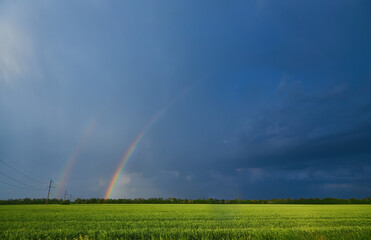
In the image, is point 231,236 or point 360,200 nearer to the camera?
point 231,236

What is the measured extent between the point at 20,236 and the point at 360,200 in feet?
309

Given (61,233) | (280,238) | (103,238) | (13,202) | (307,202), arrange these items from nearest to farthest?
(280,238)
(103,238)
(61,233)
(13,202)
(307,202)

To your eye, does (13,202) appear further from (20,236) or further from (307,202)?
(307,202)

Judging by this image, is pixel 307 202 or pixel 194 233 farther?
pixel 307 202

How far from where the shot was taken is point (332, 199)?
76.5 metres

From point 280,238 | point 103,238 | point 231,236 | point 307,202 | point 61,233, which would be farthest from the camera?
point 307,202

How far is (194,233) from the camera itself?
9266mm

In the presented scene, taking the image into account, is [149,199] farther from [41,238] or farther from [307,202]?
[41,238]

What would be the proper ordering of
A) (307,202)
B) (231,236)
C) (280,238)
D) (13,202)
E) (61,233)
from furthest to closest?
1. (307,202)
2. (13,202)
3. (61,233)
4. (231,236)
5. (280,238)

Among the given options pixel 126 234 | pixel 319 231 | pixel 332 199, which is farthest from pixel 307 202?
pixel 126 234

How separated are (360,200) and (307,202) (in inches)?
649

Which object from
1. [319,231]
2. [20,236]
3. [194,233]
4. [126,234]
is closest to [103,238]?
[126,234]

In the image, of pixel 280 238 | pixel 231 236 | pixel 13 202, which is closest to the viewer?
pixel 280 238

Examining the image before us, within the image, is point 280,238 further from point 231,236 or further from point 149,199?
point 149,199
